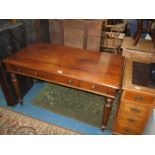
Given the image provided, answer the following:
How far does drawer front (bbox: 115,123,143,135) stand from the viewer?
6.27 ft

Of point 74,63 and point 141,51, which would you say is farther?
point 141,51

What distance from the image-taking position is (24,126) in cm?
223

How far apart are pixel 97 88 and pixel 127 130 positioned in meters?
0.72

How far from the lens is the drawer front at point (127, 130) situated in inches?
75.3

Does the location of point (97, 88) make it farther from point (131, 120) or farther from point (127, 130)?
point (127, 130)

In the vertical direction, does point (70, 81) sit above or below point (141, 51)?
below

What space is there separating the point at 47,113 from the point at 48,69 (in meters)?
0.89

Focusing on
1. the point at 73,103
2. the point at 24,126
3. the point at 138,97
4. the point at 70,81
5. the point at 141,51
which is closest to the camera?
the point at 138,97

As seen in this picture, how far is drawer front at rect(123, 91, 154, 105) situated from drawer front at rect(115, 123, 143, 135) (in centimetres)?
44

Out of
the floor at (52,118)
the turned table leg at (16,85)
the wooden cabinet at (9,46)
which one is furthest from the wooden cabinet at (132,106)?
the wooden cabinet at (9,46)

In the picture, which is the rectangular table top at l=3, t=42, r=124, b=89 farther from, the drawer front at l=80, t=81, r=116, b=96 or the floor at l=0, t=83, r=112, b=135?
the floor at l=0, t=83, r=112, b=135

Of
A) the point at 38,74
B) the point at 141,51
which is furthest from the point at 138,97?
the point at 38,74
